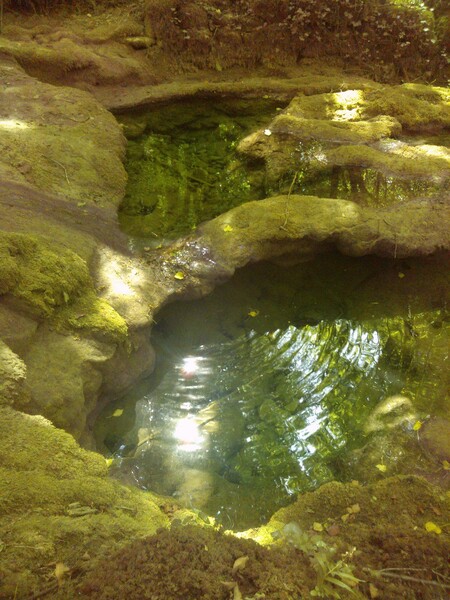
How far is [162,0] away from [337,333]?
7.99 meters

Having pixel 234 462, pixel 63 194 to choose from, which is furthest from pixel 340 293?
pixel 63 194

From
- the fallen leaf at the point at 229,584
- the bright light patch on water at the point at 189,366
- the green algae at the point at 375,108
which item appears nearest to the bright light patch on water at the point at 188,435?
the bright light patch on water at the point at 189,366

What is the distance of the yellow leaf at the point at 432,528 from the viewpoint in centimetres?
294

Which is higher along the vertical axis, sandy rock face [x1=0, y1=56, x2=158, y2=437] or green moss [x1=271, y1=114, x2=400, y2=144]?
green moss [x1=271, y1=114, x2=400, y2=144]

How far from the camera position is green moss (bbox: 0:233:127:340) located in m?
3.69

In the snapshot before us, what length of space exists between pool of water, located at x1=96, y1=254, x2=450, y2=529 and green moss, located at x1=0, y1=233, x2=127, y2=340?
2.91 ft

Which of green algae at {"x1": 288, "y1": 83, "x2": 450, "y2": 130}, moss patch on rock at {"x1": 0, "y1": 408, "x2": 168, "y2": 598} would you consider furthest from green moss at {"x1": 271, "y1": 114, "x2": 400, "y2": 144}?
moss patch on rock at {"x1": 0, "y1": 408, "x2": 168, "y2": 598}

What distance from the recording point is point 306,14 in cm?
938

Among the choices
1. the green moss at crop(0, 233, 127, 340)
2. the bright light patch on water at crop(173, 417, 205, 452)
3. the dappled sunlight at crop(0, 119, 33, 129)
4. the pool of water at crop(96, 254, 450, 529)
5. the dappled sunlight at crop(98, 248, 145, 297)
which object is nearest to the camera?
the green moss at crop(0, 233, 127, 340)

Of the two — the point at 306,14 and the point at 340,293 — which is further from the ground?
the point at 306,14

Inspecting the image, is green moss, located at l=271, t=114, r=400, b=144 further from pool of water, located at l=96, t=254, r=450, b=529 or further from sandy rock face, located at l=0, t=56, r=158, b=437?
sandy rock face, located at l=0, t=56, r=158, b=437

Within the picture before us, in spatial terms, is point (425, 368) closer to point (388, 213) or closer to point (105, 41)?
point (388, 213)

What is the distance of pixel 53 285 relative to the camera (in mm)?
3865

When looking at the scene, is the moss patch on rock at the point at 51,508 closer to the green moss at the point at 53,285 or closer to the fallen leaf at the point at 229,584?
the fallen leaf at the point at 229,584
